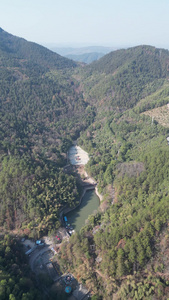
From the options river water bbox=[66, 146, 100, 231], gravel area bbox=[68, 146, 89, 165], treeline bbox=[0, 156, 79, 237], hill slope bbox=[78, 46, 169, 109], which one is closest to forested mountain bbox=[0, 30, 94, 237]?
treeline bbox=[0, 156, 79, 237]

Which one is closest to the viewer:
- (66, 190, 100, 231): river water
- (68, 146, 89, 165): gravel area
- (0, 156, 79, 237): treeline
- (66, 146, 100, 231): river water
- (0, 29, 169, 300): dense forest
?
(0, 29, 169, 300): dense forest

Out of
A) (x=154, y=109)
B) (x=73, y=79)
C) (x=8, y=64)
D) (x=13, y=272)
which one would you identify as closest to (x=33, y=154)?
(x=13, y=272)

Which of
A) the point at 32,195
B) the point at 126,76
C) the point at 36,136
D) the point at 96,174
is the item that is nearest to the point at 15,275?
the point at 32,195

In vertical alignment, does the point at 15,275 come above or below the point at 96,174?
above

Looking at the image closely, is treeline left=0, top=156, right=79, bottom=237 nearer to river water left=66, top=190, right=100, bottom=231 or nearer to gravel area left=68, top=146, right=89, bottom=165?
river water left=66, top=190, right=100, bottom=231

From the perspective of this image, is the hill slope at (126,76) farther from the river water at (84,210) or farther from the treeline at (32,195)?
the treeline at (32,195)

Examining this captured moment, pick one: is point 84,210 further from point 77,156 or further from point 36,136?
point 36,136
